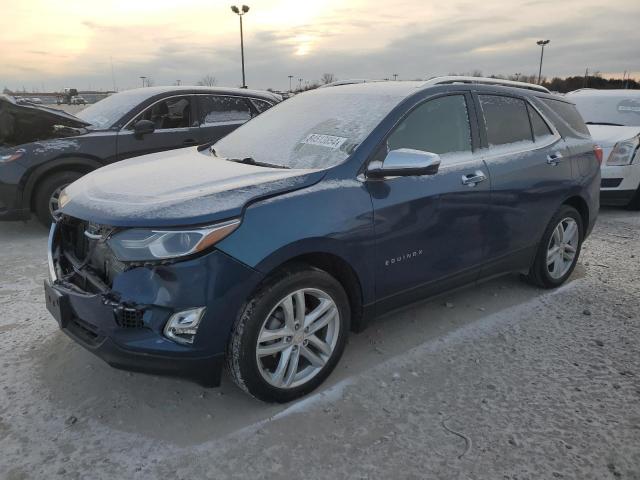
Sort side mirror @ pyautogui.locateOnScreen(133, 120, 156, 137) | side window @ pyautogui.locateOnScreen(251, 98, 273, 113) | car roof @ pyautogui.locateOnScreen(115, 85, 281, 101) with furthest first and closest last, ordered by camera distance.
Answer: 1. side window @ pyautogui.locateOnScreen(251, 98, 273, 113)
2. car roof @ pyautogui.locateOnScreen(115, 85, 281, 101)
3. side mirror @ pyautogui.locateOnScreen(133, 120, 156, 137)

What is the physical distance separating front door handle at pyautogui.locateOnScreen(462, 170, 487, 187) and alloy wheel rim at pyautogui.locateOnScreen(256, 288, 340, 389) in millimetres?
1273

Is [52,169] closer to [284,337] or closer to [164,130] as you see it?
[164,130]

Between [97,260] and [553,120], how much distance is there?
3.62 meters

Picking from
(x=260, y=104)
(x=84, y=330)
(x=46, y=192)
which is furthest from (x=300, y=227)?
(x=260, y=104)

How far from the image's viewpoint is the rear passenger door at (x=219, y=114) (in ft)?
22.1

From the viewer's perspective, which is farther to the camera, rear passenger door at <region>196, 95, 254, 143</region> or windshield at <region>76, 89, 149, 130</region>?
rear passenger door at <region>196, 95, 254, 143</region>

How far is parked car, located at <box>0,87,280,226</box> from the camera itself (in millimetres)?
5684

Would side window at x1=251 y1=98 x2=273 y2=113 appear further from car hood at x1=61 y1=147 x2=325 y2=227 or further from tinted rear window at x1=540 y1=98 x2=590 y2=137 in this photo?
car hood at x1=61 y1=147 x2=325 y2=227

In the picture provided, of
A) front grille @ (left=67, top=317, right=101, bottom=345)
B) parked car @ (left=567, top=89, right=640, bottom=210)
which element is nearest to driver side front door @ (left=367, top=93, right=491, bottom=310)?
front grille @ (left=67, top=317, right=101, bottom=345)

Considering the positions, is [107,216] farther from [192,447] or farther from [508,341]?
[508,341]

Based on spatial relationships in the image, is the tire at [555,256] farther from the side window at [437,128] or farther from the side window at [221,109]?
the side window at [221,109]

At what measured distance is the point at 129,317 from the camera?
2.38 meters

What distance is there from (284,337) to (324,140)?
1246 millimetres

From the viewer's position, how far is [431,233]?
3215mm
